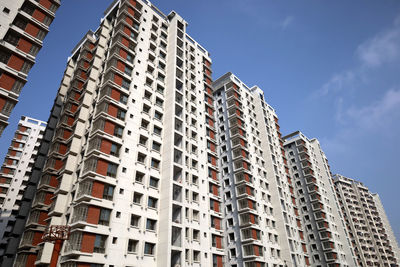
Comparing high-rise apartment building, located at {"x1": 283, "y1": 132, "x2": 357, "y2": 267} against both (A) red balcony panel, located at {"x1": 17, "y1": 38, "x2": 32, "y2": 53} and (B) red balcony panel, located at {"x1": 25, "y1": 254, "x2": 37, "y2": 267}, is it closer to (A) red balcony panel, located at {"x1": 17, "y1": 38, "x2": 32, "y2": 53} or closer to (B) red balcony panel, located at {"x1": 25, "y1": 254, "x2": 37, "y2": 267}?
(B) red balcony panel, located at {"x1": 25, "y1": 254, "x2": 37, "y2": 267}

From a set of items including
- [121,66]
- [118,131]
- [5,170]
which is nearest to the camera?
[118,131]

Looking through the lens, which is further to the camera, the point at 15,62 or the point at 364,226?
the point at 364,226

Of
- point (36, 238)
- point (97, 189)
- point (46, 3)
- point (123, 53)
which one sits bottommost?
point (36, 238)

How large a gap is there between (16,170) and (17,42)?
54.9 meters

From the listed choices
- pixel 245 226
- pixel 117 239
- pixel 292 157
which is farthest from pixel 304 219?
pixel 117 239

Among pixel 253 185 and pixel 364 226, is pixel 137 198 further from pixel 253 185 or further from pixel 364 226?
pixel 364 226

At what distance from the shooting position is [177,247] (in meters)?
34.8

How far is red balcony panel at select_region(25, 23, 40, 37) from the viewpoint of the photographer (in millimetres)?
33469

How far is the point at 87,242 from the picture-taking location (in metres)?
28.8

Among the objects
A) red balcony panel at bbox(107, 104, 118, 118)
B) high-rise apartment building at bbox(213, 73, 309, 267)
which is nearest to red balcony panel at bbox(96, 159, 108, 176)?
red balcony panel at bbox(107, 104, 118, 118)

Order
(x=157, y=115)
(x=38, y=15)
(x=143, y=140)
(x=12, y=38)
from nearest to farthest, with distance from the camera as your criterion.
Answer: (x=12, y=38)
(x=38, y=15)
(x=143, y=140)
(x=157, y=115)

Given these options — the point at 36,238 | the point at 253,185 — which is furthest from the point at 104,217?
the point at 253,185

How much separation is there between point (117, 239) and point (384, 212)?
15317 centimetres

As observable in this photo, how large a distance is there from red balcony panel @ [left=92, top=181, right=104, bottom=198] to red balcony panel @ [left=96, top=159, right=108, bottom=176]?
1.52 m
